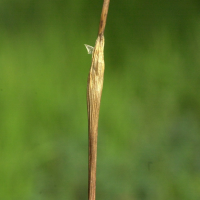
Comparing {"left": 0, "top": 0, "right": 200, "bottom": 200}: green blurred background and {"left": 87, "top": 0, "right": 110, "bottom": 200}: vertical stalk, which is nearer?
{"left": 87, "top": 0, "right": 110, "bottom": 200}: vertical stalk

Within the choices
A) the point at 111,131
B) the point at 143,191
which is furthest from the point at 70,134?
the point at 143,191

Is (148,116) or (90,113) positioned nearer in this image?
(90,113)

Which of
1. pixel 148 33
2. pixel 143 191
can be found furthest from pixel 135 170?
pixel 148 33

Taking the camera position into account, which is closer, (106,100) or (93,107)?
(93,107)

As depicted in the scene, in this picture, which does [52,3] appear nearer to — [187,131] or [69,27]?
[69,27]

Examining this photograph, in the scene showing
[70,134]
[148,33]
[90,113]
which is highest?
[148,33]

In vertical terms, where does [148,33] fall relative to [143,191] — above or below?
above

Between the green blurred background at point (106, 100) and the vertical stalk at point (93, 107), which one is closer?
the vertical stalk at point (93, 107)
